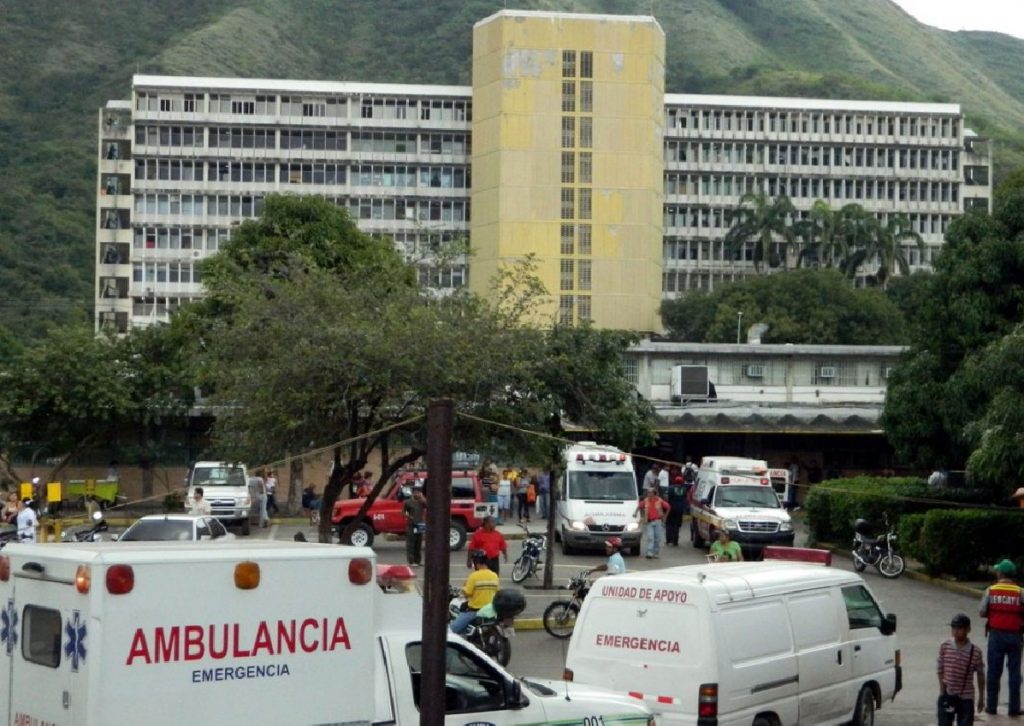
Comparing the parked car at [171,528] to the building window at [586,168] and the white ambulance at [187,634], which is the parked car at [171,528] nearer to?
the white ambulance at [187,634]

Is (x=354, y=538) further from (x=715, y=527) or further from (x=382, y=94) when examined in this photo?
(x=382, y=94)

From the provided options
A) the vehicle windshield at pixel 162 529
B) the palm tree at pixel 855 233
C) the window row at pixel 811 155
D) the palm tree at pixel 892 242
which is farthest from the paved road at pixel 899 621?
the window row at pixel 811 155

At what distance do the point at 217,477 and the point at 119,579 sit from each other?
31717mm

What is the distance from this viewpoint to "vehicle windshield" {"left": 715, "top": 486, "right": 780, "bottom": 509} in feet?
115

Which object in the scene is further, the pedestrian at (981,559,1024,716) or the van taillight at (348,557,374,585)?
the pedestrian at (981,559,1024,716)

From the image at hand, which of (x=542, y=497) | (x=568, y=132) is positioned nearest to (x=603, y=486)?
(x=542, y=497)

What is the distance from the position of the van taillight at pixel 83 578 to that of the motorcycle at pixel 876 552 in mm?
23802

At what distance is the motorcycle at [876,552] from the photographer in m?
30.6

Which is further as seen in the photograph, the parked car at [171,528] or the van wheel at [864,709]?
the parked car at [171,528]

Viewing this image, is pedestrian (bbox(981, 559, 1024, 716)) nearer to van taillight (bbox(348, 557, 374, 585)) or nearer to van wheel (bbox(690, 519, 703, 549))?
van taillight (bbox(348, 557, 374, 585))

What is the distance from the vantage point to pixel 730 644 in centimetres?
1366

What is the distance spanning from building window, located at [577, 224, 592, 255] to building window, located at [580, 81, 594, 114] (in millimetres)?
8343

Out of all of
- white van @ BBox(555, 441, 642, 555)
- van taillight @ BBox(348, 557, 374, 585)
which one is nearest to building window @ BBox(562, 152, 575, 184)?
white van @ BBox(555, 441, 642, 555)

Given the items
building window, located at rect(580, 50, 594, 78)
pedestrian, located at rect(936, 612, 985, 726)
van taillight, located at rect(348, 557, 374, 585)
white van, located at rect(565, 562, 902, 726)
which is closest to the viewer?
van taillight, located at rect(348, 557, 374, 585)
